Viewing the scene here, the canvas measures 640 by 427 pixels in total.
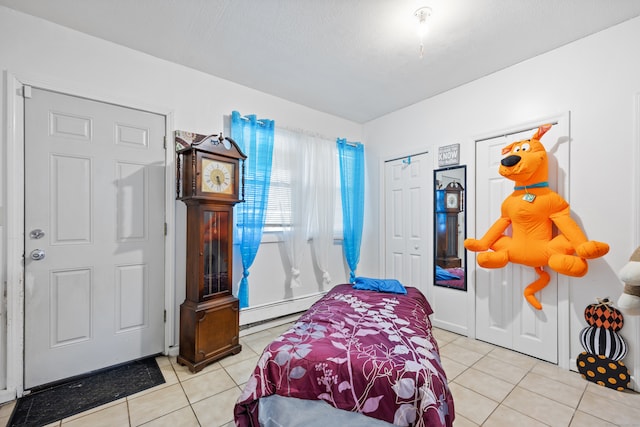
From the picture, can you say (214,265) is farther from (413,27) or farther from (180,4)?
(413,27)

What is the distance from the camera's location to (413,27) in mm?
2049

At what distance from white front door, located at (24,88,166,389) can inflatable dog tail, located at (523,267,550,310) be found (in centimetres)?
325

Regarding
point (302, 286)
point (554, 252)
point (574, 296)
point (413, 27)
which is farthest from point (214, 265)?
point (574, 296)

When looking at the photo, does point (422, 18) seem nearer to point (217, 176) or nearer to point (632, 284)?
point (217, 176)

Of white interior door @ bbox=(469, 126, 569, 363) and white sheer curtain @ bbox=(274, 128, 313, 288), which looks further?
white sheer curtain @ bbox=(274, 128, 313, 288)

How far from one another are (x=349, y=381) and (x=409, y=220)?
245 centimetres

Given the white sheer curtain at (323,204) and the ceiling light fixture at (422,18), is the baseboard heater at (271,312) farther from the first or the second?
the ceiling light fixture at (422,18)

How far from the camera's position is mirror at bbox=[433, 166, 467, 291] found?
2951mm

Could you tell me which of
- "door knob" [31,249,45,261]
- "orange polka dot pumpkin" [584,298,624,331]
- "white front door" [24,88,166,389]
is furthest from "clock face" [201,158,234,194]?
"orange polka dot pumpkin" [584,298,624,331]

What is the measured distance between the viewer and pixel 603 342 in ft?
6.66

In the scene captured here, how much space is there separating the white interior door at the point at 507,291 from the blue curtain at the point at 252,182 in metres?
2.21

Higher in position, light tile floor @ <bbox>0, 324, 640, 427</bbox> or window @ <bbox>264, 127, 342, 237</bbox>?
window @ <bbox>264, 127, 342, 237</bbox>

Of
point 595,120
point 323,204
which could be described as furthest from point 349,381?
point 595,120

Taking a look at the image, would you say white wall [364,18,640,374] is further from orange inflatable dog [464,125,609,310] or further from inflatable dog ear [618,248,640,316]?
inflatable dog ear [618,248,640,316]
